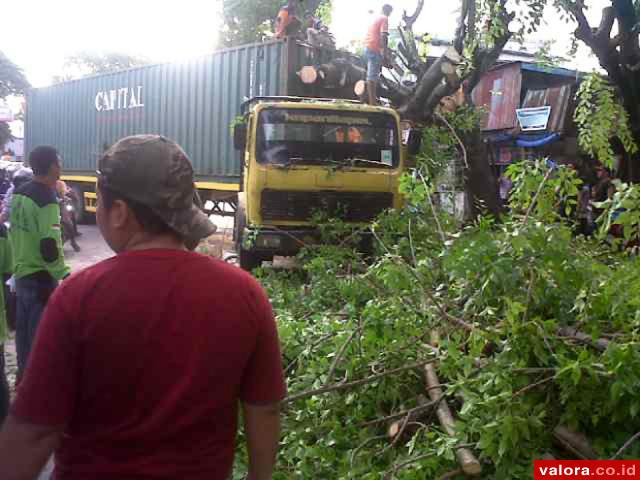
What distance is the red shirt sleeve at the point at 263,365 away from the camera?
1.50 m

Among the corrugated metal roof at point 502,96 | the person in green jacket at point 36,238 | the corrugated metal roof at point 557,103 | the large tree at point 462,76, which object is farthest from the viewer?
the corrugated metal roof at point 502,96

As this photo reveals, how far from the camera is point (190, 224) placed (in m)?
1.50

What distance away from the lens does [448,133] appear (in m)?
8.80

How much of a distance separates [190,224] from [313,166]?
6157 millimetres

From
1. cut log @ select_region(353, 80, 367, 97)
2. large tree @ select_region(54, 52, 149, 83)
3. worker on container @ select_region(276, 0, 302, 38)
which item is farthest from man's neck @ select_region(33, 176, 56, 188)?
large tree @ select_region(54, 52, 149, 83)

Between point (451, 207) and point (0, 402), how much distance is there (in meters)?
3.76

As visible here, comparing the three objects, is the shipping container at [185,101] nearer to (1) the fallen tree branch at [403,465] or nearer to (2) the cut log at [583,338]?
(2) the cut log at [583,338]

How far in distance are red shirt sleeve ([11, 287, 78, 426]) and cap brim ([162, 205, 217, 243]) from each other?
300 mm

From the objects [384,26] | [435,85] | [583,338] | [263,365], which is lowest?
[583,338]

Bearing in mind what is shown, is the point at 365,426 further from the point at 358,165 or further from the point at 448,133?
the point at 448,133

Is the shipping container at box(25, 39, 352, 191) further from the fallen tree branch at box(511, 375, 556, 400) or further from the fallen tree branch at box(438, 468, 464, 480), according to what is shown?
the fallen tree branch at box(438, 468, 464, 480)

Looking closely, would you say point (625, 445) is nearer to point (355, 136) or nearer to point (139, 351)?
point (139, 351)

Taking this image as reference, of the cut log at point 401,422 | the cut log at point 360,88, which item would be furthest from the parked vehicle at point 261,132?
the cut log at point 401,422

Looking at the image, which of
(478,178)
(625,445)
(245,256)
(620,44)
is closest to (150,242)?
(625,445)
